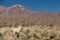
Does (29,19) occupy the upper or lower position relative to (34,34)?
upper

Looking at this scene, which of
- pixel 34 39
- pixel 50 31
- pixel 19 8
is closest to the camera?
pixel 34 39

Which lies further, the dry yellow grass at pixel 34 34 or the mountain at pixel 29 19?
the mountain at pixel 29 19

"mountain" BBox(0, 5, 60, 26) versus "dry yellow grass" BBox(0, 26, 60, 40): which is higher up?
"mountain" BBox(0, 5, 60, 26)

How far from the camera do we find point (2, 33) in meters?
22.8

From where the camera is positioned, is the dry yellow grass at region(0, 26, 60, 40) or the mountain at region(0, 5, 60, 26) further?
the mountain at region(0, 5, 60, 26)

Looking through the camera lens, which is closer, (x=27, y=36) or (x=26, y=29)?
(x=27, y=36)

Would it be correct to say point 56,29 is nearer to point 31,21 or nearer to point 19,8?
point 31,21

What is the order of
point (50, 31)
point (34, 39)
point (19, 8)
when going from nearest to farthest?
point (34, 39) → point (50, 31) → point (19, 8)

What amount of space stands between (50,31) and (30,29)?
2.33 m

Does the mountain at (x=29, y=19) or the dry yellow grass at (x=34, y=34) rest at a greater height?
the mountain at (x=29, y=19)

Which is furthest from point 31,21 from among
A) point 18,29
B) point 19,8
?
point 19,8

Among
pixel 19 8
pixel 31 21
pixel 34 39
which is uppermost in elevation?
pixel 19 8

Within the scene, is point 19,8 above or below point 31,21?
above

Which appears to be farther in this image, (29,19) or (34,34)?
(29,19)
